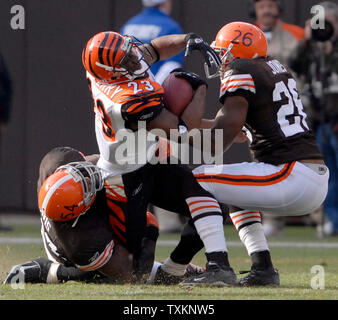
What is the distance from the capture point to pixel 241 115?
14.2ft

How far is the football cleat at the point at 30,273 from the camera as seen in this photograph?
15.1 feet

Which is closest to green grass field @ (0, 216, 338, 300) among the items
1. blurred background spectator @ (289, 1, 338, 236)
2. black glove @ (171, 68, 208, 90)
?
blurred background spectator @ (289, 1, 338, 236)

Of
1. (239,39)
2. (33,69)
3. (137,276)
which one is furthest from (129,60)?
(33,69)

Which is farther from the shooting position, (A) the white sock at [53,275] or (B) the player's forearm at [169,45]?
(B) the player's forearm at [169,45]

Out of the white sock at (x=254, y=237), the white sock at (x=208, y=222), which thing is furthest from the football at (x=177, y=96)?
the white sock at (x=254, y=237)

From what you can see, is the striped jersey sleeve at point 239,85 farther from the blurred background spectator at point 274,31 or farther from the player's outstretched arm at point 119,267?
the blurred background spectator at point 274,31

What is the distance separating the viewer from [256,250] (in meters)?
4.54

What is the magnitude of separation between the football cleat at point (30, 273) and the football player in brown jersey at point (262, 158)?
86 centimetres

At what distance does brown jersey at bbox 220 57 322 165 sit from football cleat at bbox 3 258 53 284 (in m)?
1.39

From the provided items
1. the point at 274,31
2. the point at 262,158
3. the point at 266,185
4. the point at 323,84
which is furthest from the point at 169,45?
the point at 323,84

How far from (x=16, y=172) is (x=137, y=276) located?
4378mm
